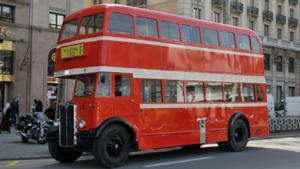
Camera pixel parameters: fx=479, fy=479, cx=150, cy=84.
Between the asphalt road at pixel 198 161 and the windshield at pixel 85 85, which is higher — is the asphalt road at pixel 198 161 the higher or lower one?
the lower one

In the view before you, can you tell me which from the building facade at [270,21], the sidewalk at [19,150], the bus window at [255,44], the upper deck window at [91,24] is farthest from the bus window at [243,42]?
the building facade at [270,21]

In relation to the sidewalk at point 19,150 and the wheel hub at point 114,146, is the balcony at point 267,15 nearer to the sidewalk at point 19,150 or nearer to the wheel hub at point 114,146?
the sidewalk at point 19,150

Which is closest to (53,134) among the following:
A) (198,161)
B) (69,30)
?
(69,30)

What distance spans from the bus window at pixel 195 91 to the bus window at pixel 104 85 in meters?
3.38

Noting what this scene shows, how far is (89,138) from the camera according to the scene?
493 inches

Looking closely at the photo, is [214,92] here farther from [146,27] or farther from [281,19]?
[281,19]

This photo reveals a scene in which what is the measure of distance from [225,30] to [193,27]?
1.80m

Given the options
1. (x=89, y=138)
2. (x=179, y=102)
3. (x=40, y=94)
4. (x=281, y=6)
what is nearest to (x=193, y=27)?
(x=179, y=102)

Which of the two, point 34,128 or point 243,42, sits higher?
point 243,42

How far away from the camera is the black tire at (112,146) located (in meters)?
12.4

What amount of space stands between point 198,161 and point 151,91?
97.0 inches

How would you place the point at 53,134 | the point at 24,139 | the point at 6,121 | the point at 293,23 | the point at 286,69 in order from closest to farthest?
the point at 53,134, the point at 24,139, the point at 6,121, the point at 286,69, the point at 293,23

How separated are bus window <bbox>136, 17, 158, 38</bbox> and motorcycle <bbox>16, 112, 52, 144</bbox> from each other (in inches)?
267

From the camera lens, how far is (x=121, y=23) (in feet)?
44.1
